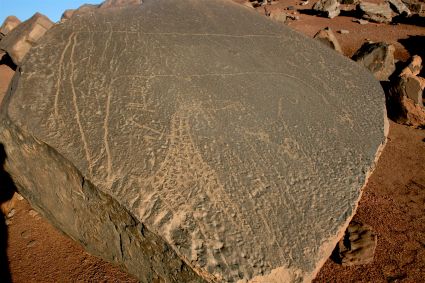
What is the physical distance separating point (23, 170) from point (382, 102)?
252cm

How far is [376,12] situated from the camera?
306 inches

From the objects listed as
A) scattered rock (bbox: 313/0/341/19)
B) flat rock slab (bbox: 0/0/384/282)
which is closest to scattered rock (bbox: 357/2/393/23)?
scattered rock (bbox: 313/0/341/19)

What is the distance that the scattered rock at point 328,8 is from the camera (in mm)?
8341

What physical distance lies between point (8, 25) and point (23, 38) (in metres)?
3.53

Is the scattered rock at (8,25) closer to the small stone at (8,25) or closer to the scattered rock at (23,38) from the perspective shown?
the small stone at (8,25)

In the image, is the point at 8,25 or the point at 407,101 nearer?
the point at 407,101

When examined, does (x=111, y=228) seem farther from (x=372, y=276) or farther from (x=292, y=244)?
(x=372, y=276)

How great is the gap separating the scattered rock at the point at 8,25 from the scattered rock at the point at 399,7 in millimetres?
8437

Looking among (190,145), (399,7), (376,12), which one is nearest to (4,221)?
(190,145)

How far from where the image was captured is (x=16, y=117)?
2.12 metres

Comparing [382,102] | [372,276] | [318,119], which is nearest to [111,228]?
[318,119]

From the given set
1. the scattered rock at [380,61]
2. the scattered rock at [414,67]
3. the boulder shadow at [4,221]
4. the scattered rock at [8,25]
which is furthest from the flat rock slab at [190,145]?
the scattered rock at [8,25]

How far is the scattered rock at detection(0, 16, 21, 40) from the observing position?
805 cm

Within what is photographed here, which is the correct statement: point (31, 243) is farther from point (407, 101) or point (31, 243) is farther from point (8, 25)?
point (8, 25)
